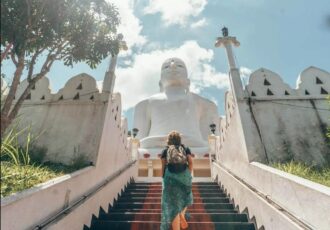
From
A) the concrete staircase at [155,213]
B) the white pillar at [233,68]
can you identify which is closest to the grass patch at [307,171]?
the concrete staircase at [155,213]

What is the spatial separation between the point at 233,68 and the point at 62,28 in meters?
4.12

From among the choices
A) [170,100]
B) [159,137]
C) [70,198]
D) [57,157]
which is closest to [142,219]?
[70,198]

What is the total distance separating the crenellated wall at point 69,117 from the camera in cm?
495

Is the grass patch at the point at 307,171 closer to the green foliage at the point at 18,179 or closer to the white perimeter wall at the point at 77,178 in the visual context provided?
the white perimeter wall at the point at 77,178

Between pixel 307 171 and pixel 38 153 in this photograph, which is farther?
pixel 38 153

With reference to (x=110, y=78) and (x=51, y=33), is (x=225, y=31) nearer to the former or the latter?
(x=110, y=78)

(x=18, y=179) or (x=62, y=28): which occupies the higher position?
(x=62, y=28)

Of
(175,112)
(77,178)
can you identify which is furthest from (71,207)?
(175,112)

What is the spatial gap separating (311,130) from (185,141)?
778 cm

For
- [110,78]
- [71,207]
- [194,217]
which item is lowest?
[194,217]

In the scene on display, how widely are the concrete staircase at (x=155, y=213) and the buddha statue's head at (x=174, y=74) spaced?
348 inches

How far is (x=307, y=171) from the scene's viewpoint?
412 centimetres

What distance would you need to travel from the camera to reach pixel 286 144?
4898mm

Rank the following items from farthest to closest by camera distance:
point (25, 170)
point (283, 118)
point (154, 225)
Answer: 1. point (283, 118)
2. point (154, 225)
3. point (25, 170)
